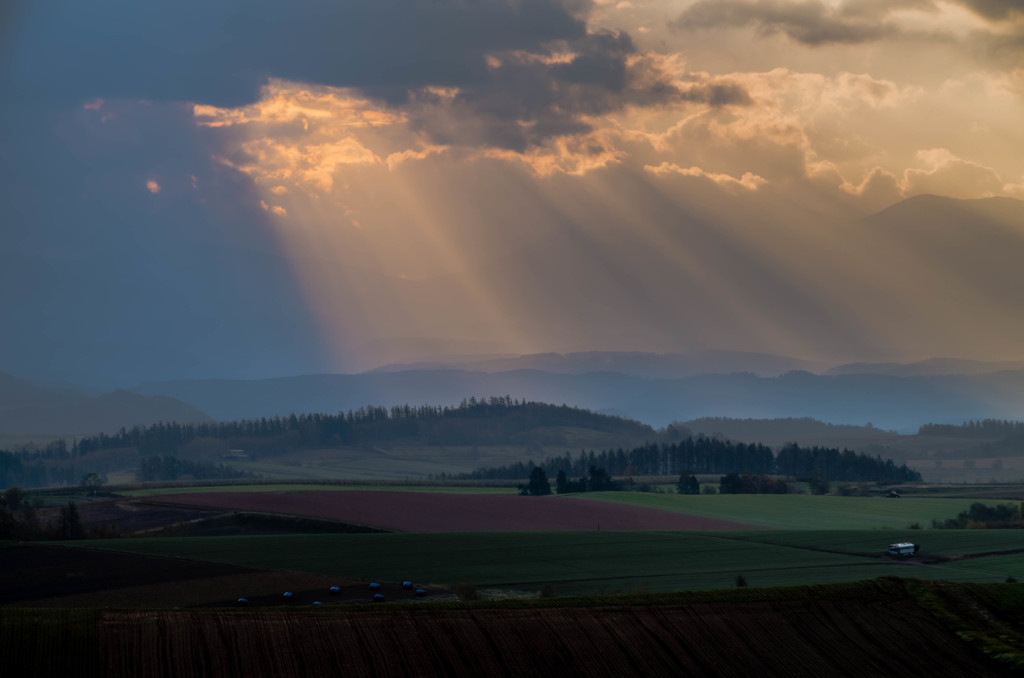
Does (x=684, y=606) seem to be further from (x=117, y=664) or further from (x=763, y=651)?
(x=117, y=664)

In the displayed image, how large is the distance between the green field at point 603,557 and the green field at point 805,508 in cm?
2287

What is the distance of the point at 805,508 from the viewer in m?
148

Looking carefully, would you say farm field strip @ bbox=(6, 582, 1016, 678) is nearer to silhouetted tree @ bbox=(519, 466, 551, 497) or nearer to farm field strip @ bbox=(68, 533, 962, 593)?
farm field strip @ bbox=(68, 533, 962, 593)

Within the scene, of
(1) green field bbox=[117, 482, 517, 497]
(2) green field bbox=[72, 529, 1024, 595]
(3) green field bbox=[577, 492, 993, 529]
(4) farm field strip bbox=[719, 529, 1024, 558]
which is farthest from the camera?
(1) green field bbox=[117, 482, 517, 497]

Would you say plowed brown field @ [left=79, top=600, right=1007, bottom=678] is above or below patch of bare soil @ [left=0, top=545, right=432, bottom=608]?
above

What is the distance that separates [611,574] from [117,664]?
4779 cm

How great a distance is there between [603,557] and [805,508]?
68.4 meters

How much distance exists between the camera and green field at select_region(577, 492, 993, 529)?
13075cm

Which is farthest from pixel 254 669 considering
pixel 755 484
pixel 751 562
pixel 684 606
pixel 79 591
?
pixel 755 484

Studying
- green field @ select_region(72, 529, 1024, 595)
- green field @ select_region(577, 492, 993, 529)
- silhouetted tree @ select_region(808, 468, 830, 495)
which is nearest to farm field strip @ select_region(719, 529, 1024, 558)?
green field @ select_region(72, 529, 1024, 595)

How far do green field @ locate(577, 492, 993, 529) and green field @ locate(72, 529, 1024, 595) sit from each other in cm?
2287

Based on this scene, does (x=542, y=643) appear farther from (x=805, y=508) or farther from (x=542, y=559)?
(x=805, y=508)

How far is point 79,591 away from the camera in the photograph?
68062 mm

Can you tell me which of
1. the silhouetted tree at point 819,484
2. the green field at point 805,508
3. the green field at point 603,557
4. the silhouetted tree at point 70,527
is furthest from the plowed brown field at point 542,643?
the silhouetted tree at point 819,484
